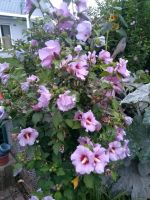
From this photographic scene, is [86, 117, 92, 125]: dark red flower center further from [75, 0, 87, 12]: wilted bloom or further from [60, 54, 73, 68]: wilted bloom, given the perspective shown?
[75, 0, 87, 12]: wilted bloom

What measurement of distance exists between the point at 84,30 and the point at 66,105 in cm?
42

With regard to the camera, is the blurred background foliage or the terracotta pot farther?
the blurred background foliage

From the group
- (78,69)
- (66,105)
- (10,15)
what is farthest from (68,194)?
(10,15)

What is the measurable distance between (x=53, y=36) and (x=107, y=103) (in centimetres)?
47

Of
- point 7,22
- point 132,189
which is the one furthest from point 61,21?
point 7,22

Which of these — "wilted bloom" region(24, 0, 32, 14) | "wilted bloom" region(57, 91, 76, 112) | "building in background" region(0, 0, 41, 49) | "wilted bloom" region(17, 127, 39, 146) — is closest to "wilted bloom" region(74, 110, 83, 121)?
"wilted bloom" region(57, 91, 76, 112)

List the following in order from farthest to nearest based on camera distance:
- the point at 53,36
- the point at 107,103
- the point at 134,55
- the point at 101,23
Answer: the point at 134,55
the point at 101,23
the point at 53,36
the point at 107,103

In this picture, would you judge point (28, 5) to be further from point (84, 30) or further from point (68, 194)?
point (68, 194)

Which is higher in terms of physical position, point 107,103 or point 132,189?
point 107,103

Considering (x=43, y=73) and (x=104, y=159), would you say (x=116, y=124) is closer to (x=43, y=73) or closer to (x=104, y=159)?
(x=104, y=159)

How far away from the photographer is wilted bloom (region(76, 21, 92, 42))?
50.6 inches

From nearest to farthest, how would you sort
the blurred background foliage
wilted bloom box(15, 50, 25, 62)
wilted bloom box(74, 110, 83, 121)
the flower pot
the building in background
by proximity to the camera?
wilted bloom box(74, 110, 83, 121) → wilted bloom box(15, 50, 25, 62) → the flower pot → the blurred background foliage → the building in background

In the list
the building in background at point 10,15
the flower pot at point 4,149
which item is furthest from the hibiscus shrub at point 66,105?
the building in background at point 10,15

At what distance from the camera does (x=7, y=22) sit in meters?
10.2
